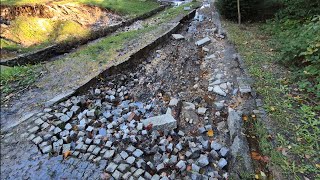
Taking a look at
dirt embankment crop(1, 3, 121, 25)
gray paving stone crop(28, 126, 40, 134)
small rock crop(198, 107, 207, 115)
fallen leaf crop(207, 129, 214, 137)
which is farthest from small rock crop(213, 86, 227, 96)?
dirt embankment crop(1, 3, 121, 25)

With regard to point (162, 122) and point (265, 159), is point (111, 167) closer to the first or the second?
point (162, 122)

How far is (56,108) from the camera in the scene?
12.1 ft

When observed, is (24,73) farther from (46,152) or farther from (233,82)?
(233,82)

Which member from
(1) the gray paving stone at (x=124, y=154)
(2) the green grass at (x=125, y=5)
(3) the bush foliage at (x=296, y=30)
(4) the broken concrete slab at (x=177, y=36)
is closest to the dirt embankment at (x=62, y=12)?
(2) the green grass at (x=125, y=5)

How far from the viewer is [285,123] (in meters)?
3.03

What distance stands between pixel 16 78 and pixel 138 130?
2881 mm

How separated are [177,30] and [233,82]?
3647 mm

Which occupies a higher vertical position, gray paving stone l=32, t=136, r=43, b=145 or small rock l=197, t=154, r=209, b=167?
gray paving stone l=32, t=136, r=43, b=145

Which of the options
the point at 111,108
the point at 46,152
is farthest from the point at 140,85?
the point at 46,152

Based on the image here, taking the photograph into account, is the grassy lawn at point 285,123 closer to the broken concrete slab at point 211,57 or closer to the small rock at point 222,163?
the small rock at point 222,163

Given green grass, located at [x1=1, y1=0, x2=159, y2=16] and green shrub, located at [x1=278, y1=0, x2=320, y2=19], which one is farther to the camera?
green grass, located at [x1=1, y1=0, x2=159, y2=16]

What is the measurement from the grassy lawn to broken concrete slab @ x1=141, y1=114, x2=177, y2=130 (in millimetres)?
1081

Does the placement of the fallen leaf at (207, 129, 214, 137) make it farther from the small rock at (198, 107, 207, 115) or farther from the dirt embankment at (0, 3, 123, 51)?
the dirt embankment at (0, 3, 123, 51)

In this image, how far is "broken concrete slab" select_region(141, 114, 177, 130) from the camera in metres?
3.29
